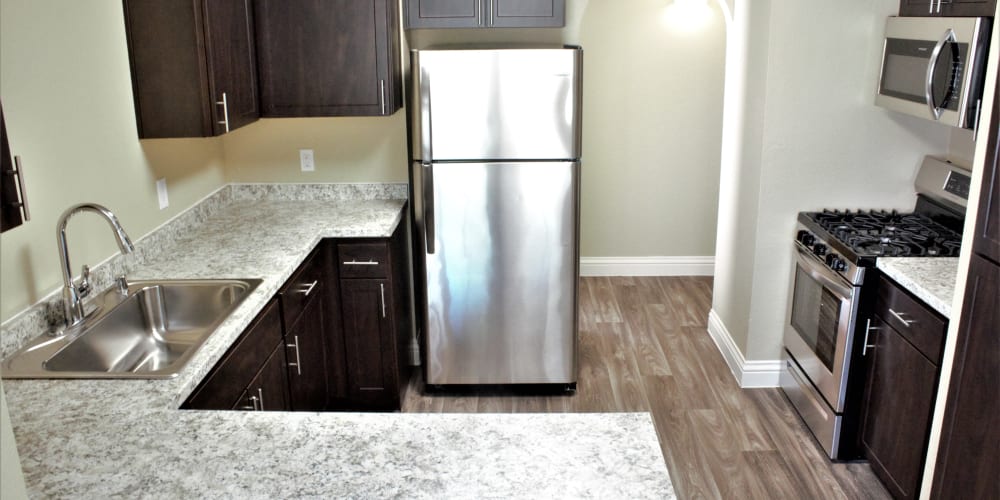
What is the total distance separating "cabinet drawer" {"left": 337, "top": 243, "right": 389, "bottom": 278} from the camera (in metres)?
3.50

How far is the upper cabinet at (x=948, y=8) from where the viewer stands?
269cm

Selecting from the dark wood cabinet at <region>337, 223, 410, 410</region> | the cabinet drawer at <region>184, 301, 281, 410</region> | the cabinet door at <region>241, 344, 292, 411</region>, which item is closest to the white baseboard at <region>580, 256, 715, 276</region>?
the dark wood cabinet at <region>337, 223, 410, 410</region>

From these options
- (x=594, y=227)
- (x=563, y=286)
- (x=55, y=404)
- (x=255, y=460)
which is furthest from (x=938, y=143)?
(x=55, y=404)

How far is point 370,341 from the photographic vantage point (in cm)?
366

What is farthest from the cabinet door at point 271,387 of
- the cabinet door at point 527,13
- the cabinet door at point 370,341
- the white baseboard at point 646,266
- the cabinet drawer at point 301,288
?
the white baseboard at point 646,266

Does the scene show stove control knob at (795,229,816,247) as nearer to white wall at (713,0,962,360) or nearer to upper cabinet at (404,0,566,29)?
white wall at (713,0,962,360)

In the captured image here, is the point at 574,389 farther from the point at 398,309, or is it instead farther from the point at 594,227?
the point at 594,227

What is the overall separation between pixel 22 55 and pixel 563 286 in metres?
2.27

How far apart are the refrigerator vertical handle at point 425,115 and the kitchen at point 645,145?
1.41 feet

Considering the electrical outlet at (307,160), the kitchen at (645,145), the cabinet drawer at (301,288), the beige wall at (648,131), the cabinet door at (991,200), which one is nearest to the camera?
the cabinet door at (991,200)

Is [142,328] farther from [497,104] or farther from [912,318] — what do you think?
[912,318]

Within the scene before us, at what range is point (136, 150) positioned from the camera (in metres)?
3.03

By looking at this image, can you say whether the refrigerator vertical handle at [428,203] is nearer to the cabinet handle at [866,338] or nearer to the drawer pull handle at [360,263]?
the drawer pull handle at [360,263]

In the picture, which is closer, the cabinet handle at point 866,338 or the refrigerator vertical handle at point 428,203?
the cabinet handle at point 866,338
